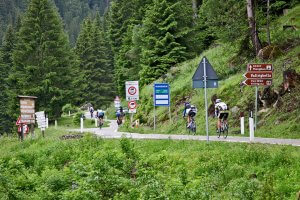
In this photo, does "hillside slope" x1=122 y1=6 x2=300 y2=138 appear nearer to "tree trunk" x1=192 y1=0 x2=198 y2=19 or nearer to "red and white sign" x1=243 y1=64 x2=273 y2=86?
"red and white sign" x1=243 y1=64 x2=273 y2=86

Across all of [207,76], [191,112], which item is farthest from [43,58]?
[207,76]

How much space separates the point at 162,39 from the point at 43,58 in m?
18.5

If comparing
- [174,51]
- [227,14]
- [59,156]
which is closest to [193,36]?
[174,51]

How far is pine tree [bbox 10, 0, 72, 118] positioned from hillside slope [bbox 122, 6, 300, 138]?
14.7 metres

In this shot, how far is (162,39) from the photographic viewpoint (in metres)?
38.9

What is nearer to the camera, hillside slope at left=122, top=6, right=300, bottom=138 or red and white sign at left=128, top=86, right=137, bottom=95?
hillside slope at left=122, top=6, right=300, bottom=138

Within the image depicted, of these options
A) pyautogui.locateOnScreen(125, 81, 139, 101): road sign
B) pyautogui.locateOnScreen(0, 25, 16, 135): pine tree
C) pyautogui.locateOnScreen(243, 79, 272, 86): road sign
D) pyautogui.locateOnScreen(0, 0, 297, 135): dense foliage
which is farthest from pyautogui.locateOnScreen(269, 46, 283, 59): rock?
pyautogui.locateOnScreen(0, 25, 16, 135): pine tree

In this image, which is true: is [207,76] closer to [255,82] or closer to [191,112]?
[255,82]

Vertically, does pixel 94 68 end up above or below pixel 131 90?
above

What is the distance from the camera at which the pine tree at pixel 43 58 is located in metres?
51.5

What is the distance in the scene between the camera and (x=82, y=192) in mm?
10727

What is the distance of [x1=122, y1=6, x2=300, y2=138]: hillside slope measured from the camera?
22.0 meters

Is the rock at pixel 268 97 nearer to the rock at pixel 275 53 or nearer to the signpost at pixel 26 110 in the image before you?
the rock at pixel 275 53

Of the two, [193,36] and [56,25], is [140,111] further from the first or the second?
[56,25]
